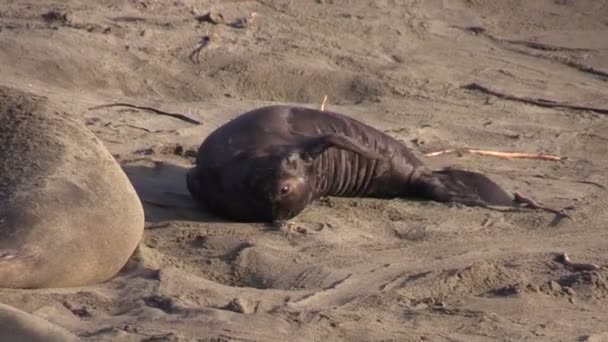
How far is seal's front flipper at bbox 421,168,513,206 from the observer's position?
621 centimetres

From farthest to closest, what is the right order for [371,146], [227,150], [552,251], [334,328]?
[371,146], [227,150], [552,251], [334,328]

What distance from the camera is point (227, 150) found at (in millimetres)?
5926

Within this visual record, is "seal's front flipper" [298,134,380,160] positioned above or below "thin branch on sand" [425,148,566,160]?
above

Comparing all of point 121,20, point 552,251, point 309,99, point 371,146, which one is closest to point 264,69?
point 309,99

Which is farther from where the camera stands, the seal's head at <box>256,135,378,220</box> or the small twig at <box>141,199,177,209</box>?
the small twig at <box>141,199,177,209</box>

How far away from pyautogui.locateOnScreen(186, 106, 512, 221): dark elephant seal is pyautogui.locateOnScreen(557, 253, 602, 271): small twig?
898 millimetres

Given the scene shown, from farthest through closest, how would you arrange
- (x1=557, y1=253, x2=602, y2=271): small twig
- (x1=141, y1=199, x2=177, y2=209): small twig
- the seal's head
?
(x1=141, y1=199, x2=177, y2=209): small twig
the seal's head
(x1=557, y1=253, x2=602, y2=271): small twig

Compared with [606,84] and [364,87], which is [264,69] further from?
[606,84]

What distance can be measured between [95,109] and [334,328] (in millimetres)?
3086

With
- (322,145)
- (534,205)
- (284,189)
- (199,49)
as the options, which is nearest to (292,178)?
(284,189)

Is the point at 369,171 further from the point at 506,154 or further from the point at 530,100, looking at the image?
the point at 530,100

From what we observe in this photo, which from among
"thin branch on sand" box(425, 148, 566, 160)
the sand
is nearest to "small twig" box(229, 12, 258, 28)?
the sand

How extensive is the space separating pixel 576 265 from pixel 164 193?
1.80m

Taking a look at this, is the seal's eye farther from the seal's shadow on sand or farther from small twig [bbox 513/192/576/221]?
small twig [bbox 513/192/576/221]
